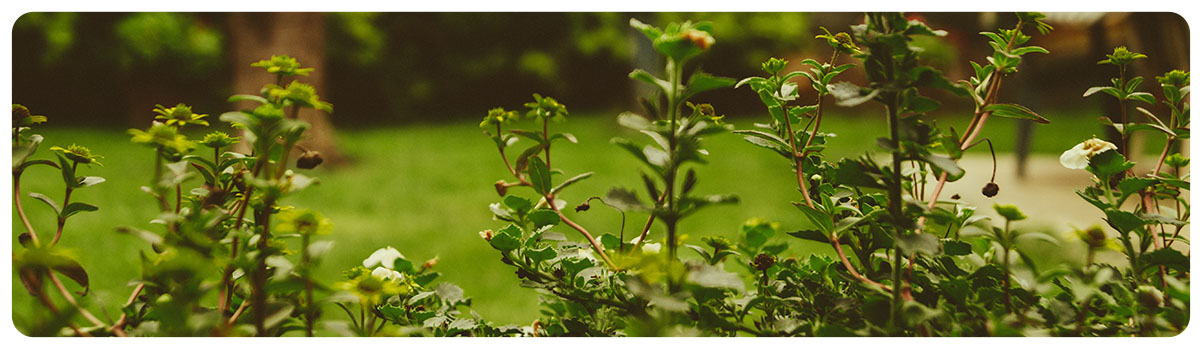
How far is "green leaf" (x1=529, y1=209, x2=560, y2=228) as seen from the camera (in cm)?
70

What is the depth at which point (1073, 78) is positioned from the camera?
13.7 feet

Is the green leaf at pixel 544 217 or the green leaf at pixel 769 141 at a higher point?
the green leaf at pixel 769 141

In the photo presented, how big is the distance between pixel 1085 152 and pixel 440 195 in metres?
3.39

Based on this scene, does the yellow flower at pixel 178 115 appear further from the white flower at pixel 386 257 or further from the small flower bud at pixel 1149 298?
the small flower bud at pixel 1149 298

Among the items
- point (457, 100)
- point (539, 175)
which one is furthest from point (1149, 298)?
point (457, 100)

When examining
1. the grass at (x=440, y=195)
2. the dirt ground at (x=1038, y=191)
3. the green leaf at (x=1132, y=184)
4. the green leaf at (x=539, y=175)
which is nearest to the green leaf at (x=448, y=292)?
the green leaf at (x=539, y=175)

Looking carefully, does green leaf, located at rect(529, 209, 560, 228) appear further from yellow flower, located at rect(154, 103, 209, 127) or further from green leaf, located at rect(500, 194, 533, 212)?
yellow flower, located at rect(154, 103, 209, 127)

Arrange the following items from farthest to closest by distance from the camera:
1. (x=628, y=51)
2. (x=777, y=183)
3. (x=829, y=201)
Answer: (x=628, y=51), (x=777, y=183), (x=829, y=201)

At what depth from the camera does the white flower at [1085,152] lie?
663mm

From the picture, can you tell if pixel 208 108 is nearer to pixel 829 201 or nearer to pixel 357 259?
pixel 357 259

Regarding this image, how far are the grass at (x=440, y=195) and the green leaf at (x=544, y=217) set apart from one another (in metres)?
1.30

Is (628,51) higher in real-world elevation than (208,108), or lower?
higher

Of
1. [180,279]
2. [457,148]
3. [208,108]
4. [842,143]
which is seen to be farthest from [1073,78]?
[208,108]

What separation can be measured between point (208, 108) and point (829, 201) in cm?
626
